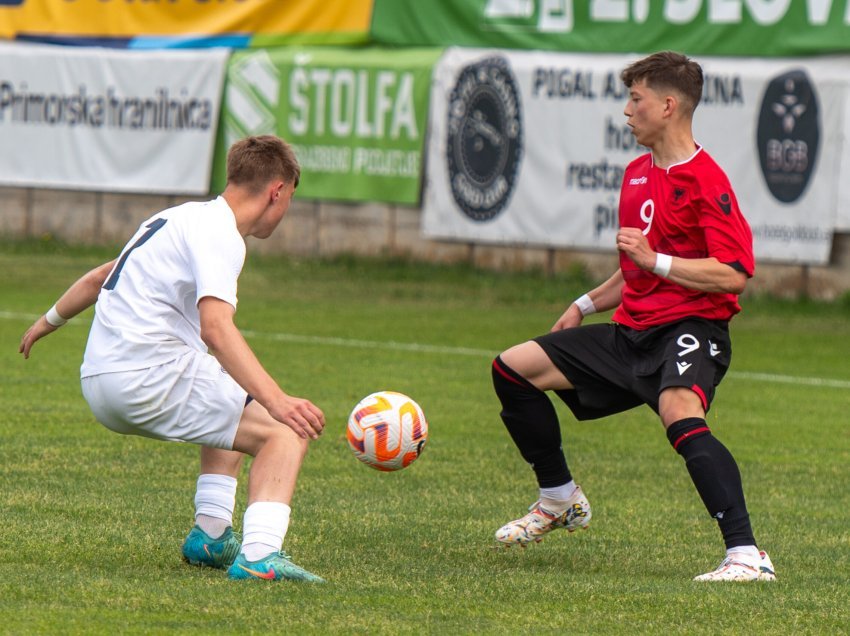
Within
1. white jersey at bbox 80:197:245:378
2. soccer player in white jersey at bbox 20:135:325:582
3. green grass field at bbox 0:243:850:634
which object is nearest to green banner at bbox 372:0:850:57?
green grass field at bbox 0:243:850:634

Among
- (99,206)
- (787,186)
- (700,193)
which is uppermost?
(700,193)

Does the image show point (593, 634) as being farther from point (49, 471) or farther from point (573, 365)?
point (49, 471)

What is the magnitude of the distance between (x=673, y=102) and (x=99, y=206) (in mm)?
18388

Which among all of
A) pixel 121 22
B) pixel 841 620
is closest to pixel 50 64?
pixel 121 22

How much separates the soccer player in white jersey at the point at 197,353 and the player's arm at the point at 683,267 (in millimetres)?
1250

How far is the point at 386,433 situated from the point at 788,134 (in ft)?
39.2

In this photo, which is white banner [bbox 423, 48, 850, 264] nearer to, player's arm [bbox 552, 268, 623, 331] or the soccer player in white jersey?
player's arm [bbox 552, 268, 623, 331]

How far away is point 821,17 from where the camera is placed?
1742 cm

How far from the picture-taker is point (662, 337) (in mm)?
6617

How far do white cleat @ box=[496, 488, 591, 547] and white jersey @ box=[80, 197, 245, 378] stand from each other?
167 centimetres

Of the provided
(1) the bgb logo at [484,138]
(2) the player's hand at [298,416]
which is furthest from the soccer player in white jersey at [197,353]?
(1) the bgb logo at [484,138]

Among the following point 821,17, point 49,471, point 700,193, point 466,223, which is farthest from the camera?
point 466,223

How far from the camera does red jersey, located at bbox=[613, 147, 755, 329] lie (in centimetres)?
645

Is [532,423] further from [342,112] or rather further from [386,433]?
[342,112]
